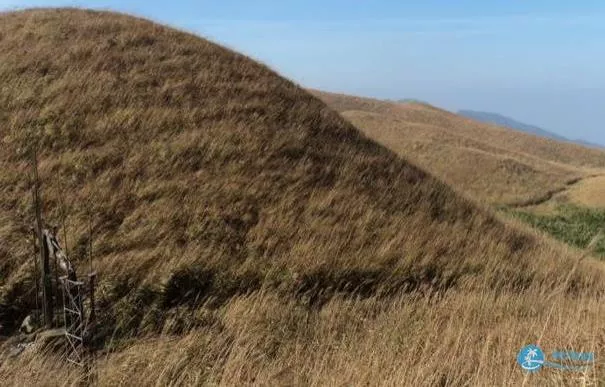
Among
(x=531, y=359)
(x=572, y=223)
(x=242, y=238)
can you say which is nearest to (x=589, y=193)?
(x=572, y=223)

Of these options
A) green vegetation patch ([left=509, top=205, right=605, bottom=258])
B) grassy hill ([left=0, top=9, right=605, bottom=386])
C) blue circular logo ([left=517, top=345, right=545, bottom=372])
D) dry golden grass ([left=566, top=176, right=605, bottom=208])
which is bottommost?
green vegetation patch ([left=509, top=205, right=605, bottom=258])

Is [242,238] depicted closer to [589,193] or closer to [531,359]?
[531,359]

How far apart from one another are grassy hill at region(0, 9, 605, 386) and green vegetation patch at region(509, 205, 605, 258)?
40.7 ft

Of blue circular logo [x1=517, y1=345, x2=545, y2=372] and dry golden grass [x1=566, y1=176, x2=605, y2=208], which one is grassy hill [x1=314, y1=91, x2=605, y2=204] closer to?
dry golden grass [x1=566, y1=176, x2=605, y2=208]

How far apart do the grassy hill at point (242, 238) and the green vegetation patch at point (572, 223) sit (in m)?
12.4

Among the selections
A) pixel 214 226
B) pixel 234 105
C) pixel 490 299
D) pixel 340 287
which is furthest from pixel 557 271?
pixel 234 105

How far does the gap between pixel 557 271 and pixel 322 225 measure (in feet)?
16.9

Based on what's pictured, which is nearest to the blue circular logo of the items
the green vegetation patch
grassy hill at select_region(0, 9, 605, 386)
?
grassy hill at select_region(0, 9, 605, 386)

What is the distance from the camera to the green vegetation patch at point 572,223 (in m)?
25.1

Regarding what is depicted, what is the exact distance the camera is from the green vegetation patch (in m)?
25.1

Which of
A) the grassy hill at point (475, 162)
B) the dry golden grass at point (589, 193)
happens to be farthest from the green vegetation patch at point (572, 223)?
the grassy hill at point (475, 162)

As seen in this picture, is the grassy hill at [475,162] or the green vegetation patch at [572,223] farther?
the grassy hill at [475,162]

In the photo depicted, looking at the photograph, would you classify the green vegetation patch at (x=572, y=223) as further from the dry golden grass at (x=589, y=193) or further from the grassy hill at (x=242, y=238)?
the grassy hill at (x=242, y=238)

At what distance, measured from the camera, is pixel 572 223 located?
31.3 meters
